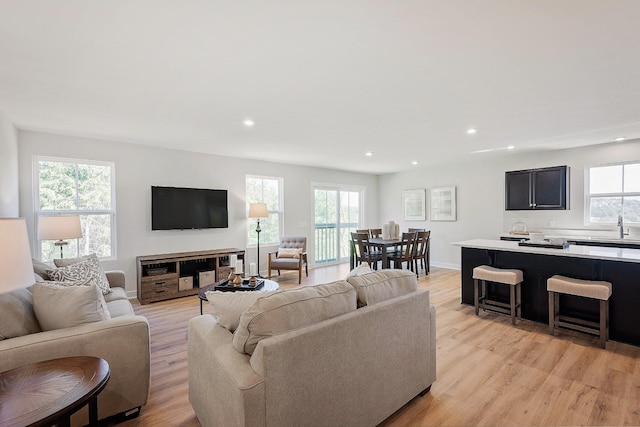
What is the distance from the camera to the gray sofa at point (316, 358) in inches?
53.1

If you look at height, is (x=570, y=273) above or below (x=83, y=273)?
below

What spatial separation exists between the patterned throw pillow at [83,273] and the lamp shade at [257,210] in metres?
2.62

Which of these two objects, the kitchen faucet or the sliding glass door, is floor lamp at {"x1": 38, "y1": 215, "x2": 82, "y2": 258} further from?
the kitchen faucet

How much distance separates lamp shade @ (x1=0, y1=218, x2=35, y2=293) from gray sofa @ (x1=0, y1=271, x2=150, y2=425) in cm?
63

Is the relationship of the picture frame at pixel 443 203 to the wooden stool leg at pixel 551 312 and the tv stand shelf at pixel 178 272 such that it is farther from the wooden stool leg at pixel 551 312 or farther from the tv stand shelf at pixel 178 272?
the tv stand shelf at pixel 178 272

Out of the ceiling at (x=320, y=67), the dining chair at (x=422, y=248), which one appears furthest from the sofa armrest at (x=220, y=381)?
the dining chair at (x=422, y=248)

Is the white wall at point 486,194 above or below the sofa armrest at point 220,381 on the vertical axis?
above

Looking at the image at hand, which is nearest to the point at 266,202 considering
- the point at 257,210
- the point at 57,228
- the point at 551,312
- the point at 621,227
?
the point at 257,210

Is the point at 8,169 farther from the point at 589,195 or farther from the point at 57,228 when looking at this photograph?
the point at 589,195

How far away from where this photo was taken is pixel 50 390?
4.21 ft

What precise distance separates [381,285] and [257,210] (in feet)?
13.0

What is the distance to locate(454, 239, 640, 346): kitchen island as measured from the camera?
9.70 ft

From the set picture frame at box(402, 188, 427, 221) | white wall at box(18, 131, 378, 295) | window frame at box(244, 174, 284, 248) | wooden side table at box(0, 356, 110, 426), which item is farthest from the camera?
picture frame at box(402, 188, 427, 221)

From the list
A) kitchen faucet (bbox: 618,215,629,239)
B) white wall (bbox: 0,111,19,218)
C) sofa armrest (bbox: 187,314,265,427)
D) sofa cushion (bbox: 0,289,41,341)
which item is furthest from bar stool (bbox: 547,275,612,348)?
white wall (bbox: 0,111,19,218)
